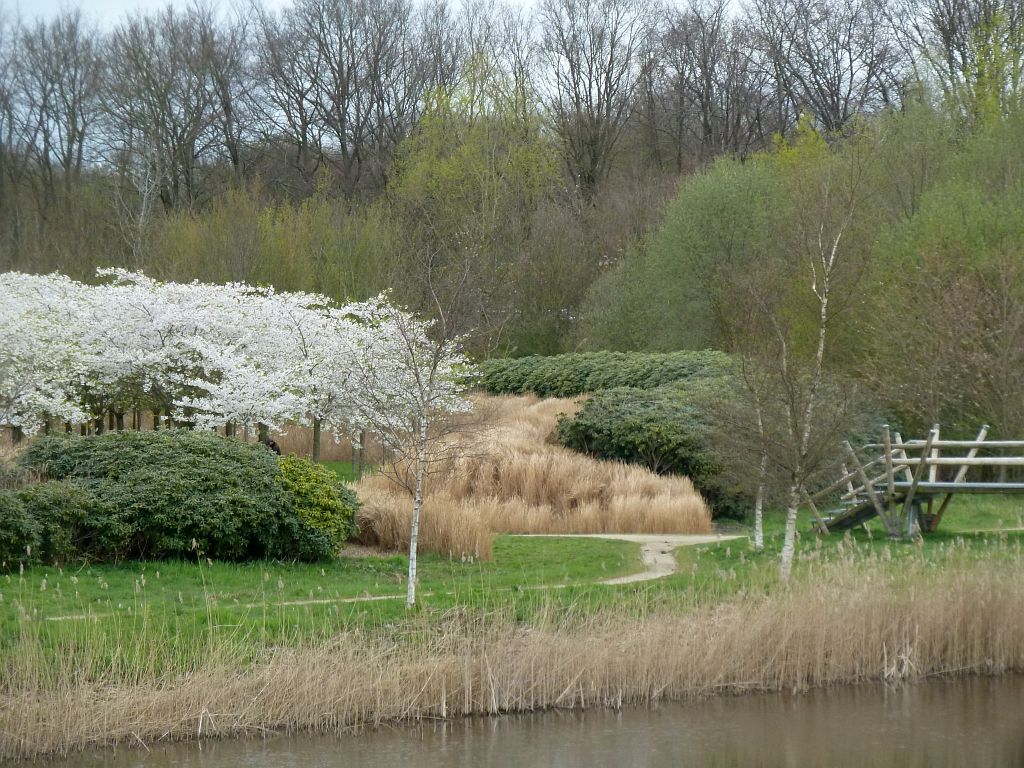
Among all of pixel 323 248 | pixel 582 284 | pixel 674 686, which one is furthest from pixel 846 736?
pixel 582 284

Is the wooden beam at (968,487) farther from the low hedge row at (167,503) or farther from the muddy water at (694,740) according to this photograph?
the low hedge row at (167,503)

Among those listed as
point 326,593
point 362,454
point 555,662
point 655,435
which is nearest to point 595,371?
point 362,454

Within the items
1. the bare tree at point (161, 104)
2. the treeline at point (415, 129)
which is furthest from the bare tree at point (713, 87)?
the bare tree at point (161, 104)

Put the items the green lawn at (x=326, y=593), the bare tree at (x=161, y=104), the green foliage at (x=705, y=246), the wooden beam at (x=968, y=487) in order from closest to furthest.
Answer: the green lawn at (x=326, y=593)
the wooden beam at (x=968, y=487)
the green foliage at (x=705, y=246)
the bare tree at (x=161, y=104)

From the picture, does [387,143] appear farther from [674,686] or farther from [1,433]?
[674,686]

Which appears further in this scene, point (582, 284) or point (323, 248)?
point (582, 284)

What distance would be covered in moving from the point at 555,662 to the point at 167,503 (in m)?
5.48

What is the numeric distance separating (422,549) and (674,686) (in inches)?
204

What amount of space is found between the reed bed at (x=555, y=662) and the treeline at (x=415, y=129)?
23.2 m

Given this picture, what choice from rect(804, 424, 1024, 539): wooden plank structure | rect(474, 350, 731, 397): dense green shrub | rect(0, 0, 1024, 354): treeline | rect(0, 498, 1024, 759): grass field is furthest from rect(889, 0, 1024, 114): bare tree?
rect(0, 498, 1024, 759): grass field

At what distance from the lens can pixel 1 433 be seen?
24.1 meters

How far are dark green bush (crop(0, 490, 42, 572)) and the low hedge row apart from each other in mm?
11

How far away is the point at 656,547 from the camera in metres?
16.1

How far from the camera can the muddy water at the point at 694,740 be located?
912 cm
